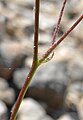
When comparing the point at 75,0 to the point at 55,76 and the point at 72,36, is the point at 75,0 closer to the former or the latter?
the point at 72,36

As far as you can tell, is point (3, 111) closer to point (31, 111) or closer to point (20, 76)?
point (31, 111)

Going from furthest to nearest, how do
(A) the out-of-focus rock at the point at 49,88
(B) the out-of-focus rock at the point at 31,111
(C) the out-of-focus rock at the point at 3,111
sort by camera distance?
1. (A) the out-of-focus rock at the point at 49,88
2. (B) the out-of-focus rock at the point at 31,111
3. (C) the out-of-focus rock at the point at 3,111

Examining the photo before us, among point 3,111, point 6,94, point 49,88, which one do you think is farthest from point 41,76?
point 3,111

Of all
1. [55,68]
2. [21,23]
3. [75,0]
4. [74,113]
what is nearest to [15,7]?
[21,23]

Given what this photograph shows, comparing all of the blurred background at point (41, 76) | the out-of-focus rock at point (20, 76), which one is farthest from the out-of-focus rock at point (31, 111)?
the out-of-focus rock at point (20, 76)

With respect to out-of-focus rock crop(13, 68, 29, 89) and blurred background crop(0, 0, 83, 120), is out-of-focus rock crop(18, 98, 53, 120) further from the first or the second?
out-of-focus rock crop(13, 68, 29, 89)

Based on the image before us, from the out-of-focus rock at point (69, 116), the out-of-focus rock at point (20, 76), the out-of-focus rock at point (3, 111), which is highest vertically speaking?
the out-of-focus rock at point (3, 111)

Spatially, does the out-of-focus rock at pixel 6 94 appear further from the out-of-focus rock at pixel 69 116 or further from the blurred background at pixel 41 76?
the out-of-focus rock at pixel 69 116
